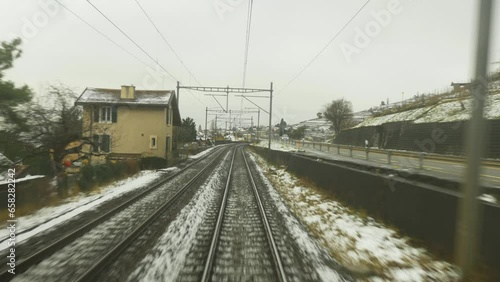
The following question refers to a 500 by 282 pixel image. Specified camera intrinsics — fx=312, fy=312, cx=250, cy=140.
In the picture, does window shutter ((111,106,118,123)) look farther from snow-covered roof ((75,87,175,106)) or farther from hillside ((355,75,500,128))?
hillside ((355,75,500,128))

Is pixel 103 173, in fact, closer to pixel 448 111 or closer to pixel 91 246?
pixel 91 246

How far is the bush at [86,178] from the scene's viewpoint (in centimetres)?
1431

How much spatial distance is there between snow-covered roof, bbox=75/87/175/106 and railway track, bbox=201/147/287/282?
25.9 meters

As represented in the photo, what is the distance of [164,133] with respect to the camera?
112 feet

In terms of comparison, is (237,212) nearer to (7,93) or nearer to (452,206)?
(452,206)

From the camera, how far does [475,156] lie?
4.41m

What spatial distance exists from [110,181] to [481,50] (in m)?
17.2

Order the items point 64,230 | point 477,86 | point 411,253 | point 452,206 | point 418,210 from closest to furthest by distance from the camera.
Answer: point 477,86 → point 452,206 → point 411,253 → point 418,210 → point 64,230

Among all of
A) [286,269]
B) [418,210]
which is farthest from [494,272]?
[286,269]

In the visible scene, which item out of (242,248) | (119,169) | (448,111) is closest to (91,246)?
(242,248)

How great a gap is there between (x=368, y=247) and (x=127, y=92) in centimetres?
3398

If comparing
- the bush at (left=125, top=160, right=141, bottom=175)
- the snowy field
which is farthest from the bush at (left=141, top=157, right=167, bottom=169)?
the snowy field

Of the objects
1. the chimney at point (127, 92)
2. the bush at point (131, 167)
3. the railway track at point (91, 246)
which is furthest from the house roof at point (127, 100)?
the railway track at point (91, 246)

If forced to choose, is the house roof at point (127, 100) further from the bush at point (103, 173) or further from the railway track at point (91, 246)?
the railway track at point (91, 246)
